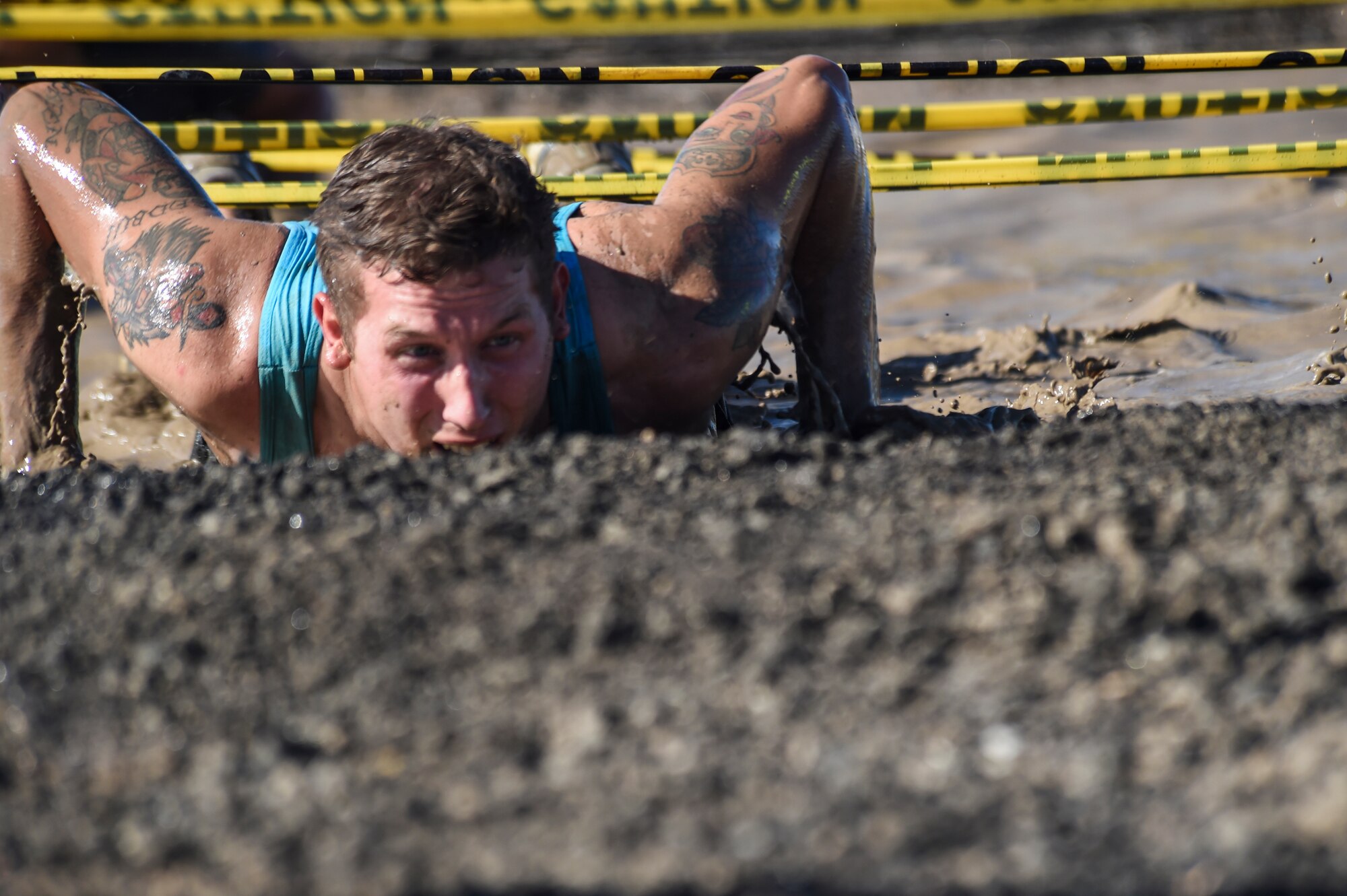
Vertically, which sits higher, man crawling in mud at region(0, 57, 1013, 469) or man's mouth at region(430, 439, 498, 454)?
man crawling in mud at region(0, 57, 1013, 469)

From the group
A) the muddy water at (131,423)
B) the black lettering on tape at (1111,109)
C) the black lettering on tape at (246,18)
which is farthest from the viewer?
the black lettering on tape at (246,18)

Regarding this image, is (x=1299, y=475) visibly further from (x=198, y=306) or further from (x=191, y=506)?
(x=198, y=306)

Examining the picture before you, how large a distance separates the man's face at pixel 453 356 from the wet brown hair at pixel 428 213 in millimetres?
37

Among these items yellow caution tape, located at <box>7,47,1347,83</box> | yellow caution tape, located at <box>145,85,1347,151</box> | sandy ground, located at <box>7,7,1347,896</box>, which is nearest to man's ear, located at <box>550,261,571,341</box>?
sandy ground, located at <box>7,7,1347,896</box>

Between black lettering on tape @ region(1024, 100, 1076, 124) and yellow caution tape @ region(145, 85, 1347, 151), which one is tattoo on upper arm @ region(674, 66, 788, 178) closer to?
yellow caution tape @ region(145, 85, 1347, 151)

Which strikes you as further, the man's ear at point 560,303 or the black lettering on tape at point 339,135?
the black lettering on tape at point 339,135

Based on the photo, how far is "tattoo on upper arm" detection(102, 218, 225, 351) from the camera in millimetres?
2707

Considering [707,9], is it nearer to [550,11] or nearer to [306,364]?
[550,11]

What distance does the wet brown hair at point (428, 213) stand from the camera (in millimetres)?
2514

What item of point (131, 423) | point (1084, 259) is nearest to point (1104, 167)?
point (1084, 259)

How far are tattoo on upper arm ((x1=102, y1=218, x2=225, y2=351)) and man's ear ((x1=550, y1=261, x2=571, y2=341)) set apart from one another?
0.68 m

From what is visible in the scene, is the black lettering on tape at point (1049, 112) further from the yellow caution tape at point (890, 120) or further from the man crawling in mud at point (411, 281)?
the man crawling in mud at point (411, 281)

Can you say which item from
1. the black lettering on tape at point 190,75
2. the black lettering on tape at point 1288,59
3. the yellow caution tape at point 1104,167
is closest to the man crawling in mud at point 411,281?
the black lettering on tape at point 190,75

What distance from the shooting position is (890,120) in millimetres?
4762
